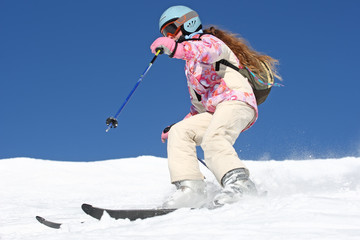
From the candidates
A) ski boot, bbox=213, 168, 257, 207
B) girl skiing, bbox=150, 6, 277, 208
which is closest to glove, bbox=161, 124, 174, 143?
girl skiing, bbox=150, 6, 277, 208

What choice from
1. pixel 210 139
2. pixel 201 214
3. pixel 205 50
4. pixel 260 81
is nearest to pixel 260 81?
pixel 260 81

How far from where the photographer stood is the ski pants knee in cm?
353

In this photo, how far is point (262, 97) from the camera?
13.6 feet

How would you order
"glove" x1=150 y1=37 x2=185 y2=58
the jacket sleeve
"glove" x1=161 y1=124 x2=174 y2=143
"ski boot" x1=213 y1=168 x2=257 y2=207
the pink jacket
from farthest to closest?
1. "glove" x1=161 y1=124 x2=174 y2=143
2. the pink jacket
3. the jacket sleeve
4. "glove" x1=150 y1=37 x2=185 y2=58
5. "ski boot" x1=213 y1=168 x2=257 y2=207

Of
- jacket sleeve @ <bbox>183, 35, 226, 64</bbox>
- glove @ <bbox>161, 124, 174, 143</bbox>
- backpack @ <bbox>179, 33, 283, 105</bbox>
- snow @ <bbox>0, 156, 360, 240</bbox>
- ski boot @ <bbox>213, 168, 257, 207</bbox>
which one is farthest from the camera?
glove @ <bbox>161, 124, 174, 143</bbox>

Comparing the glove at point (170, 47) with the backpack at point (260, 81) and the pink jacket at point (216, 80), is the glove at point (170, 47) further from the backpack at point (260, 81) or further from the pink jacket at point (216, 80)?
the backpack at point (260, 81)

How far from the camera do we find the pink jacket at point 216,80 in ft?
12.3

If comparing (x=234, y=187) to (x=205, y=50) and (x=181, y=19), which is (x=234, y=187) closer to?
(x=205, y=50)

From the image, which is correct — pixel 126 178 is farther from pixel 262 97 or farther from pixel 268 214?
pixel 268 214

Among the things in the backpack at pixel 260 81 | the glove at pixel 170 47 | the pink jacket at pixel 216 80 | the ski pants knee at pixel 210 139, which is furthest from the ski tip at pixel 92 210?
the backpack at pixel 260 81

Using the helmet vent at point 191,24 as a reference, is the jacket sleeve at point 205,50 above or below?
below

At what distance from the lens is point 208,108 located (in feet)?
13.3

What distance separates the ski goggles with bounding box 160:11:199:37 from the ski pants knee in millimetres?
801

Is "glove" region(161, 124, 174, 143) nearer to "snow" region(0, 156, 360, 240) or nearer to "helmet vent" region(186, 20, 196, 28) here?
"snow" region(0, 156, 360, 240)
